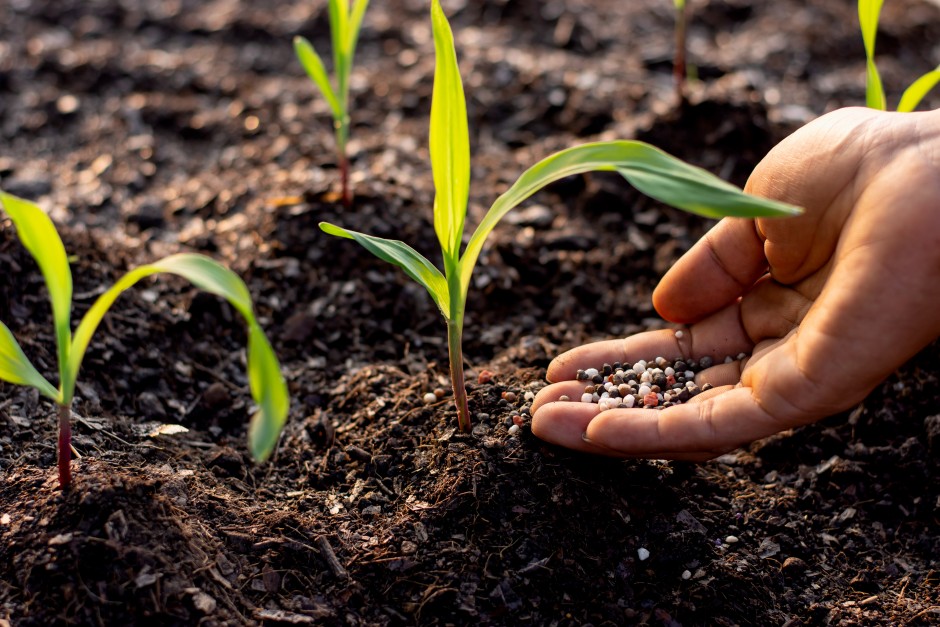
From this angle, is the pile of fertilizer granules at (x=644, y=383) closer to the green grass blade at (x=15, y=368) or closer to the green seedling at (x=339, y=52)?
the green grass blade at (x=15, y=368)

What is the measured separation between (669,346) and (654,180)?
24.4 inches

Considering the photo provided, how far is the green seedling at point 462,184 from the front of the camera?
3.94 feet

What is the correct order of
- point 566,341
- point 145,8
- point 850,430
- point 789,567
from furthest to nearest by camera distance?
point 145,8, point 566,341, point 850,430, point 789,567

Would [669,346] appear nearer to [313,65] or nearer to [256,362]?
[256,362]

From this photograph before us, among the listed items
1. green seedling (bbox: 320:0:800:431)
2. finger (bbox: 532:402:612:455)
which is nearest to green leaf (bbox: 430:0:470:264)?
green seedling (bbox: 320:0:800:431)

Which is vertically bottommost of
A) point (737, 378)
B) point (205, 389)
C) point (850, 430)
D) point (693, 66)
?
point (205, 389)

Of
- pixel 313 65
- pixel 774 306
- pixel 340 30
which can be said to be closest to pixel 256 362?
pixel 774 306

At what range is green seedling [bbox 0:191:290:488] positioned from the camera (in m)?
1.10

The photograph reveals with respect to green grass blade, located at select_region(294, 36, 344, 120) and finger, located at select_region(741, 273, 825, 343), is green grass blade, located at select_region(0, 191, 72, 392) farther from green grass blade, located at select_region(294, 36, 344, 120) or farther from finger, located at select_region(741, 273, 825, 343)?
finger, located at select_region(741, 273, 825, 343)

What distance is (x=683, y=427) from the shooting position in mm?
1458

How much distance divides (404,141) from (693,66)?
43.9 inches

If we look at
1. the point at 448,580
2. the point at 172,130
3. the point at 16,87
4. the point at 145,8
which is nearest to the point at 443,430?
the point at 448,580

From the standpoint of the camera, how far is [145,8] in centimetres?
371

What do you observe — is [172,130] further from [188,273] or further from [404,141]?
[188,273]
